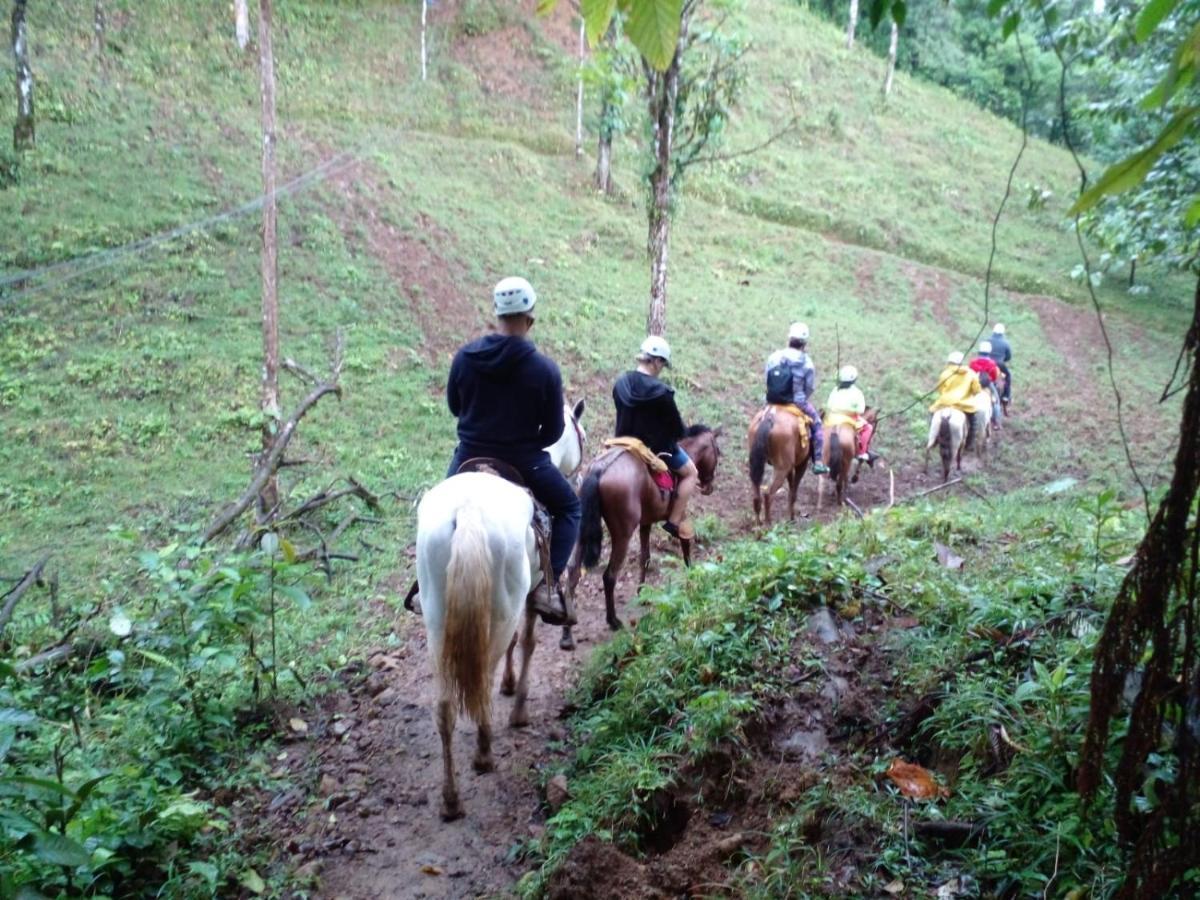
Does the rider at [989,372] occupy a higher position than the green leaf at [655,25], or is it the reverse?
the green leaf at [655,25]

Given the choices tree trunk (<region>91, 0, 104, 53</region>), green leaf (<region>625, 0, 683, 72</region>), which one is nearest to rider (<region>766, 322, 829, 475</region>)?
green leaf (<region>625, 0, 683, 72</region>)

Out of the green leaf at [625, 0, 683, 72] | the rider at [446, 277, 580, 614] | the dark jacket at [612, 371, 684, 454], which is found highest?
the green leaf at [625, 0, 683, 72]

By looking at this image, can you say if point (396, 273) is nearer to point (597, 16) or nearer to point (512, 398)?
point (512, 398)

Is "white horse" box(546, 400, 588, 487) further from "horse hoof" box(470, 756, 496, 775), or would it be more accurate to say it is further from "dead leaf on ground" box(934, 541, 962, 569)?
"dead leaf on ground" box(934, 541, 962, 569)

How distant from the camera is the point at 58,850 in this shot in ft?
9.43

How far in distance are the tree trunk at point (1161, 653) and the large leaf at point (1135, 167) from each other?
21 centimetres

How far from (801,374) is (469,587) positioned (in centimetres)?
753

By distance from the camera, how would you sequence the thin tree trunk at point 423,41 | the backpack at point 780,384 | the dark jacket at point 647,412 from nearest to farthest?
1. the dark jacket at point 647,412
2. the backpack at point 780,384
3. the thin tree trunk at point 423,41

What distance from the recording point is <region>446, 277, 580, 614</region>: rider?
5.04 m

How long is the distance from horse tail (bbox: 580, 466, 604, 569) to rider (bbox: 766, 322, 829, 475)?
4.57 meters

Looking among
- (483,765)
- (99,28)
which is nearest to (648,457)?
(483,765)

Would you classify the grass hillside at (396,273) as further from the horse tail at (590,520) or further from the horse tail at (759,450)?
the horse tail at (590,520)

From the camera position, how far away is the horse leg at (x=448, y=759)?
178 inches

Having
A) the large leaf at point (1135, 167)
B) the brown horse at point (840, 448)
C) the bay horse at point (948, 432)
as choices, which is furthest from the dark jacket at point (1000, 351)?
the large leaf at point (1135, 167)
